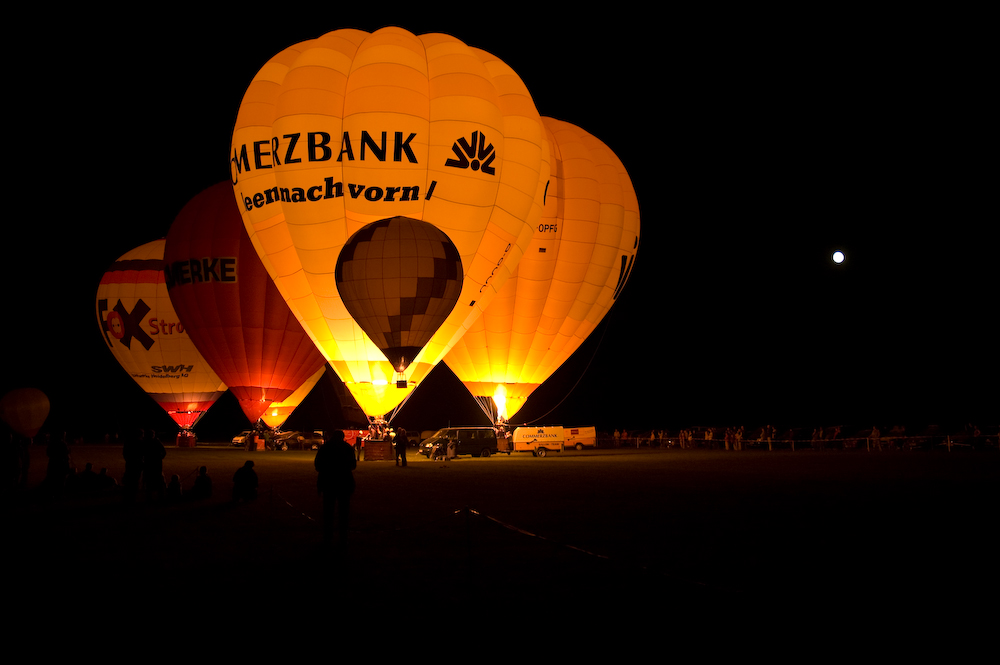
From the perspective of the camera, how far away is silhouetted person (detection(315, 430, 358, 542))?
8.13 m

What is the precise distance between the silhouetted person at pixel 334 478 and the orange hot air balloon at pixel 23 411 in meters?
35.5

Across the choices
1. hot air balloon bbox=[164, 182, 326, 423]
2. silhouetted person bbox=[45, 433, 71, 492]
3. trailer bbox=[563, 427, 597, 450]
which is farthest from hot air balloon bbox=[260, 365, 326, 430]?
silhouetted person bbox=[45, 433, 71, 492]

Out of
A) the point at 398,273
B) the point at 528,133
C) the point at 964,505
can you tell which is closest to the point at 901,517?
the point at 964,505

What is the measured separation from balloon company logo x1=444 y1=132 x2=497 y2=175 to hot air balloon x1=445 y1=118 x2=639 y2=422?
20.4 ft

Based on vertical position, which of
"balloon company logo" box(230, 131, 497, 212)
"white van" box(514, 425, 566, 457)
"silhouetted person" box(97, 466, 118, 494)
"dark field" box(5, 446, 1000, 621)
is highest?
"balloon company logo" box(230, 131, 497, 212)

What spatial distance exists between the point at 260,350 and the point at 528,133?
1403cm

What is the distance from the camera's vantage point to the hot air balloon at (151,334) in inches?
1394

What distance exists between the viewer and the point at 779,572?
640 centimetres

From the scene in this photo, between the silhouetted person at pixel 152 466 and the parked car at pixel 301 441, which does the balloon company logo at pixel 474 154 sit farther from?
the parked car at pixel 301 441

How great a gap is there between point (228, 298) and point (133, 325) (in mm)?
Result: 9074

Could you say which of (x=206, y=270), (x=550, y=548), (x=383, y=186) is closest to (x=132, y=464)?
(x=550, y=548)

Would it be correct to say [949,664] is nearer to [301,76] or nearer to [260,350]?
[301,76]

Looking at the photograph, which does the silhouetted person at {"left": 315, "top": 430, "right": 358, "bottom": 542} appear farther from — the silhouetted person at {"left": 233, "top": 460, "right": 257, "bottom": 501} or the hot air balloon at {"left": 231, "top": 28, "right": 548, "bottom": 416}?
the hot air balloon at {"left": 231, "top": 28, "right": 548, "bottom": 416}

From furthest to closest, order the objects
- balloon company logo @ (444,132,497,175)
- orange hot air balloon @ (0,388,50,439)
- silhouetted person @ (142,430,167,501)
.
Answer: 1. orange hot air balloon @ (0,388,50,439)
2. balloon company logo @ (444,132,497,175)
3. silhouetted person @ (142,430,167,501)
